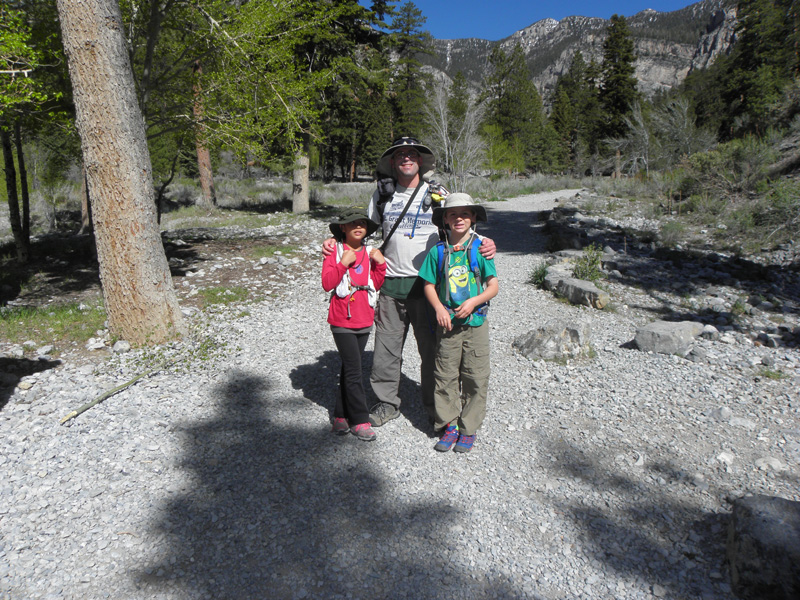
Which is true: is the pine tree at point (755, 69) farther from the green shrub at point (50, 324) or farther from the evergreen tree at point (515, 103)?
the green shrub at point (50, 324)

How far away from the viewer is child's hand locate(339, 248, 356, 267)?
3.33 m

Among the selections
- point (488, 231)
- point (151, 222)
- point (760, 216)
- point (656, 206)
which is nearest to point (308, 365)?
point (151, 222)

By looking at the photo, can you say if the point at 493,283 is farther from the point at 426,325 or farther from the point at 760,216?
the point at 760,216

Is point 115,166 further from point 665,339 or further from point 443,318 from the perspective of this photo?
point 665,339

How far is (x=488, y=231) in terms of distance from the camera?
14.7m

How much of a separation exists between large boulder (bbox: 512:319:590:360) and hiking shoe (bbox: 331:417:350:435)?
7.86ft

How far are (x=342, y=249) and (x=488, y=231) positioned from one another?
38.7ft

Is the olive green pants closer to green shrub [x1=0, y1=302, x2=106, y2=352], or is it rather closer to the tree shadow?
the tree shadow

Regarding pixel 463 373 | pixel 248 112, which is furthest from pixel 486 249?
pixel 248 112

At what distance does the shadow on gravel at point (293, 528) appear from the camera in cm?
241

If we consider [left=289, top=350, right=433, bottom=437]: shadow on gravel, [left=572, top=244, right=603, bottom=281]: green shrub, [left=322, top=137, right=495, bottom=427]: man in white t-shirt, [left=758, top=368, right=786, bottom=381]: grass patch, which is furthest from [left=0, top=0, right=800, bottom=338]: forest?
[left=758, top=368, right=786, bottom=381]: grass patch

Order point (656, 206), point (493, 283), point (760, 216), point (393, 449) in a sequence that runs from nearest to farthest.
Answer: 1. point (493, 283)
2. point (393, 449)
3. point (760, 216)
4. point (656, 206)

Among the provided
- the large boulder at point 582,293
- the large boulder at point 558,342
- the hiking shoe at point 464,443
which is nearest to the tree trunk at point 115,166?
the hiking shoe at point 464,443

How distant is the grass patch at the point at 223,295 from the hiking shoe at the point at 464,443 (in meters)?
4.54
